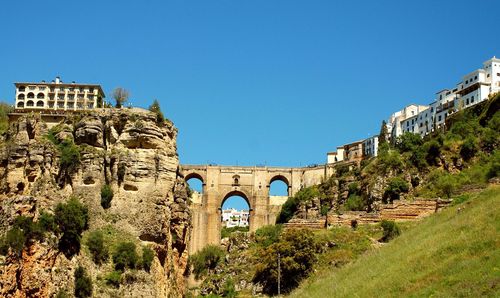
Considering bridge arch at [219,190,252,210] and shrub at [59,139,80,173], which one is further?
bridge arch at [219,190,252,210]

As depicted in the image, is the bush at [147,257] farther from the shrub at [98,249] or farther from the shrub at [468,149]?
the shrub at [468,149]

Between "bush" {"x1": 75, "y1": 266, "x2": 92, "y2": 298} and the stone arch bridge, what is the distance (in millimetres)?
49689

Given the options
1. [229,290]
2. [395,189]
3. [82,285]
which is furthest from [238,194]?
[82,285]

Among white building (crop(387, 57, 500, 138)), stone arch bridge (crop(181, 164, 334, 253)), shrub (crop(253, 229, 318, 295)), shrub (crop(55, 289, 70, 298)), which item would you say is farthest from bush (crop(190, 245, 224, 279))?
white building (crop(387, 57, 500, 138))

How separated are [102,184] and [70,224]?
614 centimetres

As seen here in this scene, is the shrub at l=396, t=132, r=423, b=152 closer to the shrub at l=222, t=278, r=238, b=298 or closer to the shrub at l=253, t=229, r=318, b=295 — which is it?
the shrub at l=222, t=278, r=238, b=298

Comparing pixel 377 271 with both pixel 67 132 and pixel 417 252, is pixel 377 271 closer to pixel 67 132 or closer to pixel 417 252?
pixel 417 252

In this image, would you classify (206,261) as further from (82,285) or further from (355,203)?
(82,285)

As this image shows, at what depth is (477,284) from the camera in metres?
25.3

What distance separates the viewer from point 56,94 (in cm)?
10200

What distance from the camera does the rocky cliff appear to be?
54969 mm

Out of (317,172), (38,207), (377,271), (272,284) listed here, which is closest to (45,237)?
(38,207)

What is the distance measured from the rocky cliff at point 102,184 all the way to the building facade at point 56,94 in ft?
107

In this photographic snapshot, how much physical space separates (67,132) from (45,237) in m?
12.0
